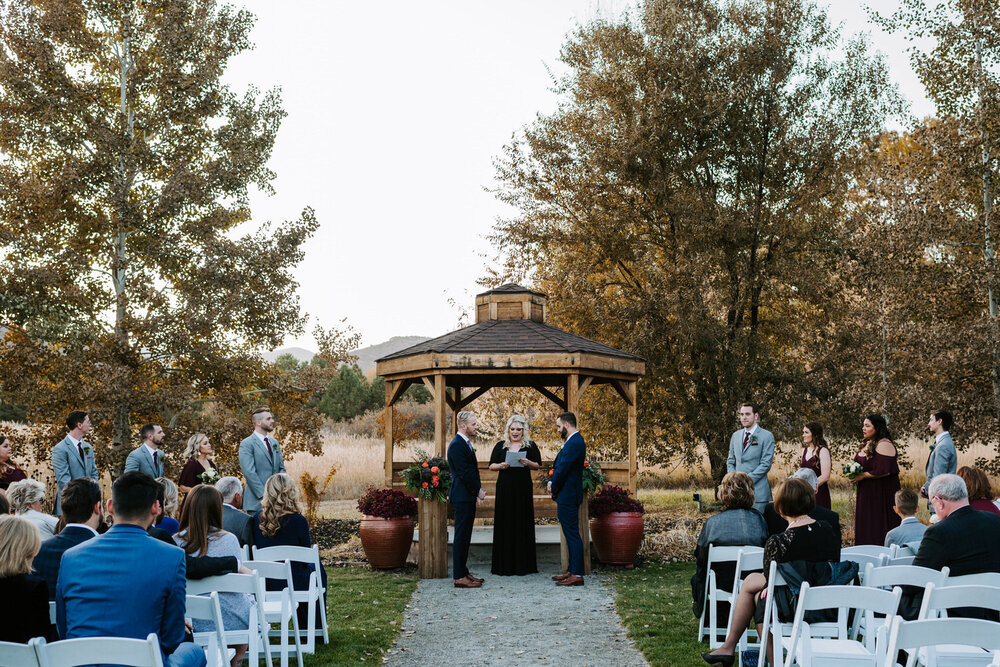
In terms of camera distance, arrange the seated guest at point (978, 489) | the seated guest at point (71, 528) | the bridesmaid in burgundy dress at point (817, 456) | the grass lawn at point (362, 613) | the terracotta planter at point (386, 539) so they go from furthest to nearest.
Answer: the terracotta planter at point (386, 539)
the bridesmaid in burgundy dress at point (817, 456)
the grass lawn at point (362, 613)
the seated guest at point (978, 489)
the seated guest at point (71, 528)

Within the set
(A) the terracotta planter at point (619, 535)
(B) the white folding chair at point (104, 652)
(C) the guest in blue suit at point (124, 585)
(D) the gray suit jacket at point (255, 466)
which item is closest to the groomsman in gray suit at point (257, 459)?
(D) the gray suit jacket at point (255, 466)

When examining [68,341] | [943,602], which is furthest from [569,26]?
[943,602]

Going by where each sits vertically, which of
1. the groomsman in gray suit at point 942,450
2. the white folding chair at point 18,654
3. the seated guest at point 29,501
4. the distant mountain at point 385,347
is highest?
the distant mountain at point 385,347

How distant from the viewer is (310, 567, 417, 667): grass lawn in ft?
22.4

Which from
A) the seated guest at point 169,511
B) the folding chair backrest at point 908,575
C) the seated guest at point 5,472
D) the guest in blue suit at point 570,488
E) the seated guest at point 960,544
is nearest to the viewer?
the folding chair backrest at point 908,575

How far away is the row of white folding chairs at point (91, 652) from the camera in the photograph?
11.1 feet

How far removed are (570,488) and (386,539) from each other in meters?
2.56

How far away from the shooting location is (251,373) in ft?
50.6

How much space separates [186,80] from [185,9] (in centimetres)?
117

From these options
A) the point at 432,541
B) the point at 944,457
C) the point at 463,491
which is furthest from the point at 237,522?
the point at 944,457

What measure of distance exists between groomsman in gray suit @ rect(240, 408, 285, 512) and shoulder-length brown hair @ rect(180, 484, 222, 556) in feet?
12.6

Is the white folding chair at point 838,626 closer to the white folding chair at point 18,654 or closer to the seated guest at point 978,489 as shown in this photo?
the seated guest at point 978,489

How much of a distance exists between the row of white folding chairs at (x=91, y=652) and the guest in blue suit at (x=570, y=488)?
21.7 feet

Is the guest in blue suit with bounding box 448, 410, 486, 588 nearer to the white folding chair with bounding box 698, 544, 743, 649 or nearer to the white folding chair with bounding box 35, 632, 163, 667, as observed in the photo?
the white folding chair with bounding box 698, 544, 743, 649
